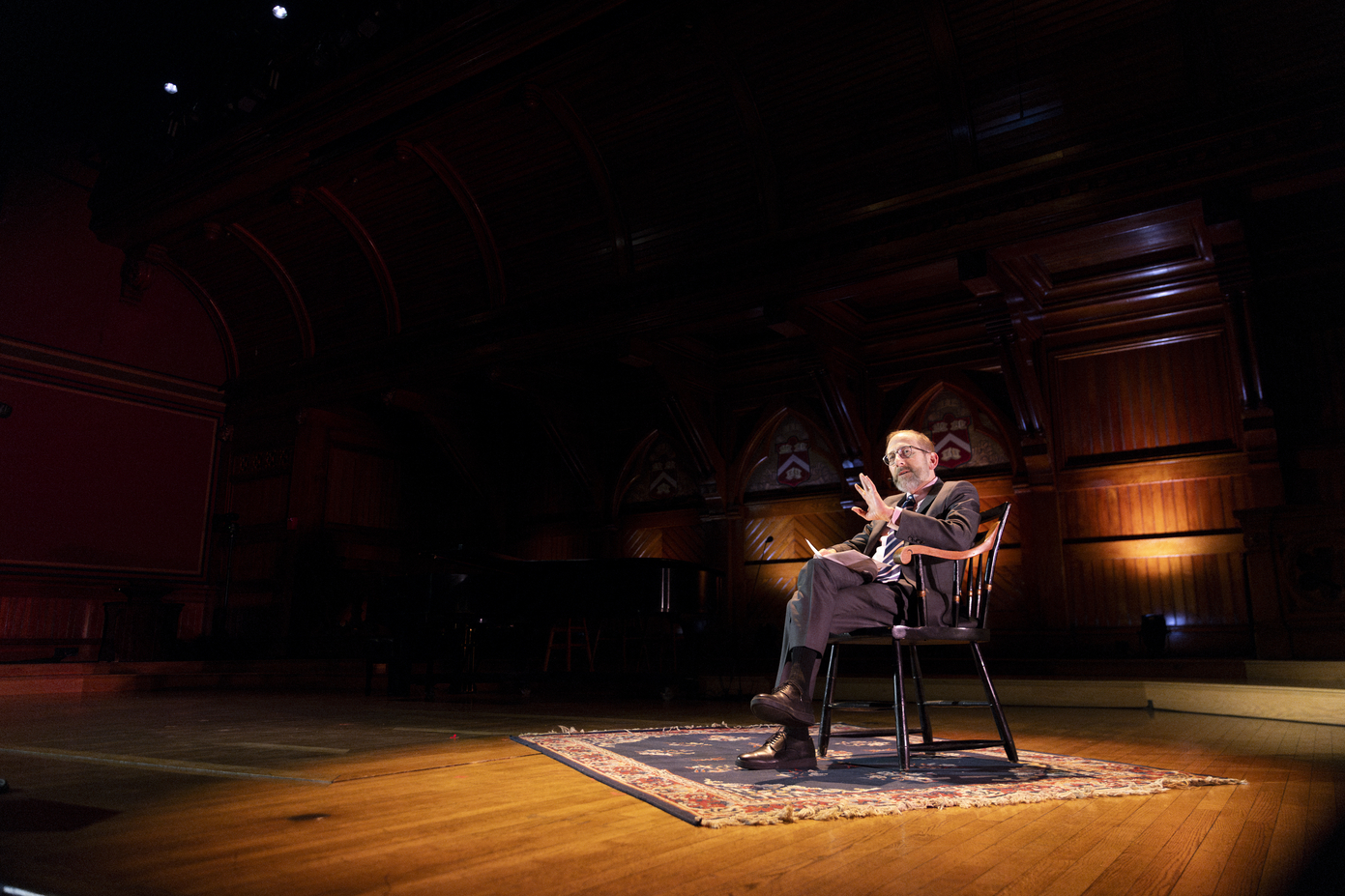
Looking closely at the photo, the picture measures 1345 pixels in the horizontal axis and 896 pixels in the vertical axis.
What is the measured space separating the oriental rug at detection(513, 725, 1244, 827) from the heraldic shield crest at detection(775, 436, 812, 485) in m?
5.06

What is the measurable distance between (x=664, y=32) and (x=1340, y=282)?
17.8ft

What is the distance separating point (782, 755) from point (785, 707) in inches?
9.1

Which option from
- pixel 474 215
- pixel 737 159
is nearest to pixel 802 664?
pixel 737 159

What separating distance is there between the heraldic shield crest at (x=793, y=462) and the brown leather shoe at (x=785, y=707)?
5.86m

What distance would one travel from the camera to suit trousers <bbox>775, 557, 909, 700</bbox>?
273 cm

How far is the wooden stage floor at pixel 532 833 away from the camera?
147 cm

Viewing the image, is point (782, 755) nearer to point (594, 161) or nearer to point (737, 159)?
point (737, 159)

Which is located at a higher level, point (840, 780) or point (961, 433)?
point (961, 433)

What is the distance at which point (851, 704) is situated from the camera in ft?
10.6

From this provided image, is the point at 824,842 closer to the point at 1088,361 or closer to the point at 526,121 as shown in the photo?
the point at 1088,361

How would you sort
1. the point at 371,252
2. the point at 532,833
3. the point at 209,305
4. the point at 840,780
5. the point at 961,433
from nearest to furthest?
the point at 532,833, the point at 840,780, the point at 961,433, the point at 371,252, the point at 209,305

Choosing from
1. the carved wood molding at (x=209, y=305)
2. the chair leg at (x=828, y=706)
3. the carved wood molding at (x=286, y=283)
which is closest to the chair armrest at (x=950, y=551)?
the chair leg at (x=828, y=706)

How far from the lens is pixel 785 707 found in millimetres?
2570

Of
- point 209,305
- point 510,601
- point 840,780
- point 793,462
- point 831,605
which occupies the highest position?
point 209,305
